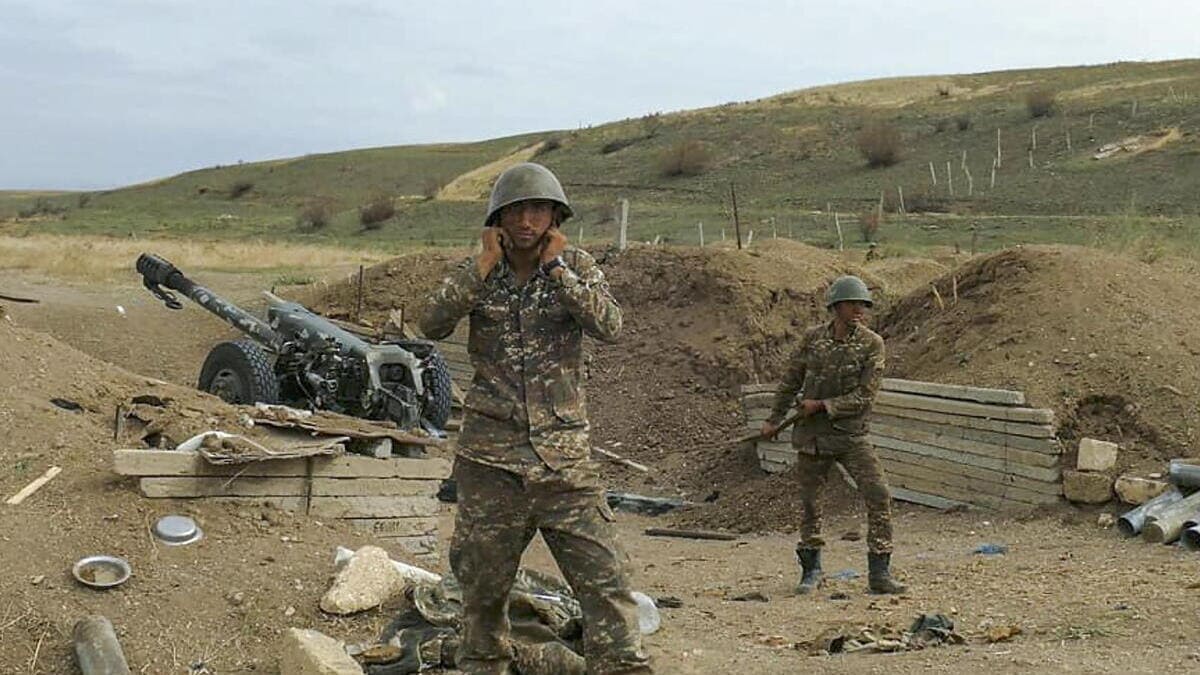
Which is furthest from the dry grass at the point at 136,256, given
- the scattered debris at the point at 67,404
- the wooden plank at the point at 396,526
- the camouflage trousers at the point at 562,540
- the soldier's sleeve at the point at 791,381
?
the camouflage trousers at the point at 562,540

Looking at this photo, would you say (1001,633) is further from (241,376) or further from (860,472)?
(241,376)

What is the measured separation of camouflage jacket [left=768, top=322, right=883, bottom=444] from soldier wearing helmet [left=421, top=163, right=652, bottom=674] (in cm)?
307

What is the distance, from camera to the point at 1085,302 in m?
11.6

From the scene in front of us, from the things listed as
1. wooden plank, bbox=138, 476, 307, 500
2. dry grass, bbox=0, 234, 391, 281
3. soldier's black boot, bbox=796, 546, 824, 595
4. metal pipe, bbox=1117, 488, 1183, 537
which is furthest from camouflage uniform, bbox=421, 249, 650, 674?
dry grass, bbox=0, 234, 391, 281

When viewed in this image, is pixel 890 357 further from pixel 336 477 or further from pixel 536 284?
pixel 536 284

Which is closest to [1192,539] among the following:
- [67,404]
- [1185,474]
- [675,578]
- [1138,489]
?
[1185,474]

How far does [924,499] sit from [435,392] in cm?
445

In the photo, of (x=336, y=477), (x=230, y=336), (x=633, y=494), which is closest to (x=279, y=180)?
(x=230, y=336)

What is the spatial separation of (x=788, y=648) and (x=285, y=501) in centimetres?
265

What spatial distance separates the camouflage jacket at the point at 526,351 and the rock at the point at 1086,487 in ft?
20.0

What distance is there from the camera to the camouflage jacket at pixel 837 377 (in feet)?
24.3

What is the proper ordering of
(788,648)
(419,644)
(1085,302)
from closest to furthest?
(419,644) → (788,648) → (1085,302)

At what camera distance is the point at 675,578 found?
8.74 m

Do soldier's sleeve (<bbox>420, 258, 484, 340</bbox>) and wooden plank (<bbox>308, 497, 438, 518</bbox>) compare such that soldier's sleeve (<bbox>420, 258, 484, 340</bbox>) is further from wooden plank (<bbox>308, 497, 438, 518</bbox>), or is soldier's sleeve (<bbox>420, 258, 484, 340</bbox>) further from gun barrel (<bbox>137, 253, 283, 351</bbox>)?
gun barrel (<bbox>137, 253, 283, 351</bbox>)
